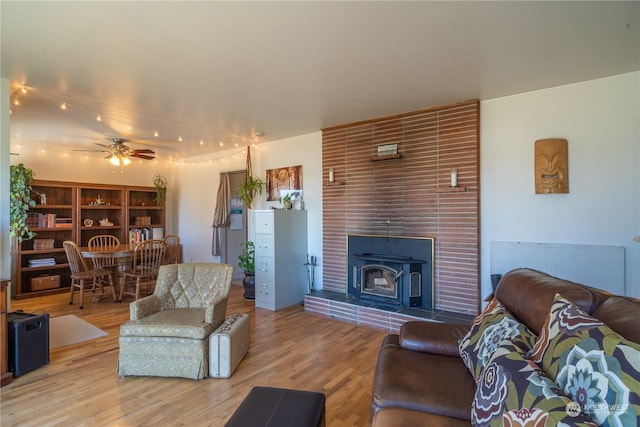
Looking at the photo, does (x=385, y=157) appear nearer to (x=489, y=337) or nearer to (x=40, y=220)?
(x=489, y=337)

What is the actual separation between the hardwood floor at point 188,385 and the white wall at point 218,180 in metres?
1.69

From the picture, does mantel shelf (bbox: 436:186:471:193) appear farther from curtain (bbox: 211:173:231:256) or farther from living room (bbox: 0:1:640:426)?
curtain (bbox: 211:173:231:256)

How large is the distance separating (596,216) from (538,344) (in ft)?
7.59

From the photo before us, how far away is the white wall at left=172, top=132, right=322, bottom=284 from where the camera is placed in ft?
15.6

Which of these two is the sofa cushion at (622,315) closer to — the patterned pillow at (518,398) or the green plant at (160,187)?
the patterned pillow at (518,398)

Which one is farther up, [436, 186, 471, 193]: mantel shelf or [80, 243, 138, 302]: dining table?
[436, 186, 471, 193]: mantel shelf

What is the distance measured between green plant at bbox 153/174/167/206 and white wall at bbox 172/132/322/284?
27 cm

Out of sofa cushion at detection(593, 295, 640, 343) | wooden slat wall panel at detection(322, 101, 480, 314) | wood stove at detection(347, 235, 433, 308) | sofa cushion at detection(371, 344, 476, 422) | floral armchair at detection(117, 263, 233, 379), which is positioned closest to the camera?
sofa cushion at detection(593, 295, 640, 343)

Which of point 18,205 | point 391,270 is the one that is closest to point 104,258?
point 18,205

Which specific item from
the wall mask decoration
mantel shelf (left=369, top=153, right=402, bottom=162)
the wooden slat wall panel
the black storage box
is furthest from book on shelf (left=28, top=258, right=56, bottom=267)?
the wall mask decoration

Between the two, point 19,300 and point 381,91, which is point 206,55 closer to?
point 381,91

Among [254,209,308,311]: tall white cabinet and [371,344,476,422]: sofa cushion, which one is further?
[254,209,308,311]: tall white cabinet

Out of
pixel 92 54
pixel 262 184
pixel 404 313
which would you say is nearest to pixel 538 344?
pixel 404 313

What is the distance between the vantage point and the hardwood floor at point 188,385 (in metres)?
2.04
